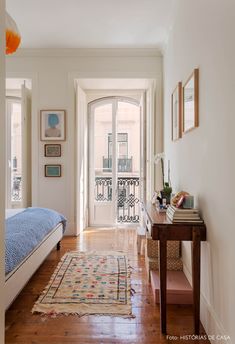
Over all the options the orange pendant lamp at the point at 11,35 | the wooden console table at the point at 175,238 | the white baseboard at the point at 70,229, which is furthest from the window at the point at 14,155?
the wooden console table at the point at 175,238

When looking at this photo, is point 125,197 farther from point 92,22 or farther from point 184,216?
point 184,216

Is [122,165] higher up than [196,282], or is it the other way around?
[122,165]

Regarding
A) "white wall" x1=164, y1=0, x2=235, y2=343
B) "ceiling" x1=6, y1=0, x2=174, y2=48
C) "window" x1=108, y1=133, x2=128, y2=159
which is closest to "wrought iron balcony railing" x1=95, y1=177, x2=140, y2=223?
"window" x1=108, y1=133, x2=128, y2=159

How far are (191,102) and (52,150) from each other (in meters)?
2.82

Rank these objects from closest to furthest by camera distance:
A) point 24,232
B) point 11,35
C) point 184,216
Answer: point 184,216, point 11,35, point 24,232

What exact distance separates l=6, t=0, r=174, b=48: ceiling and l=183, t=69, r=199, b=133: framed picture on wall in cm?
143

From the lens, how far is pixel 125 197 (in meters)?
5.29

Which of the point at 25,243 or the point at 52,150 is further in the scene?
the point at 52,150

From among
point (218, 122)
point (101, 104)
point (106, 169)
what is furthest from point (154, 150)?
point (218, 122)

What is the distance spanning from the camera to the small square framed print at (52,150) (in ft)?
14.9

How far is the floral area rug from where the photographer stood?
7.25ft

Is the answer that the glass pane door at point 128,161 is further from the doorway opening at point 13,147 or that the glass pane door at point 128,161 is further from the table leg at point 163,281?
the table leg at point 163,281

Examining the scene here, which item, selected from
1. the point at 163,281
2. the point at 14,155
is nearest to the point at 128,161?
the point at 14,155

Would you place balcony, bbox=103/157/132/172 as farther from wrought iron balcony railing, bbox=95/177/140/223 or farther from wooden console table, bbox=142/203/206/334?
wooden console table, bbox=142/203/206/334
